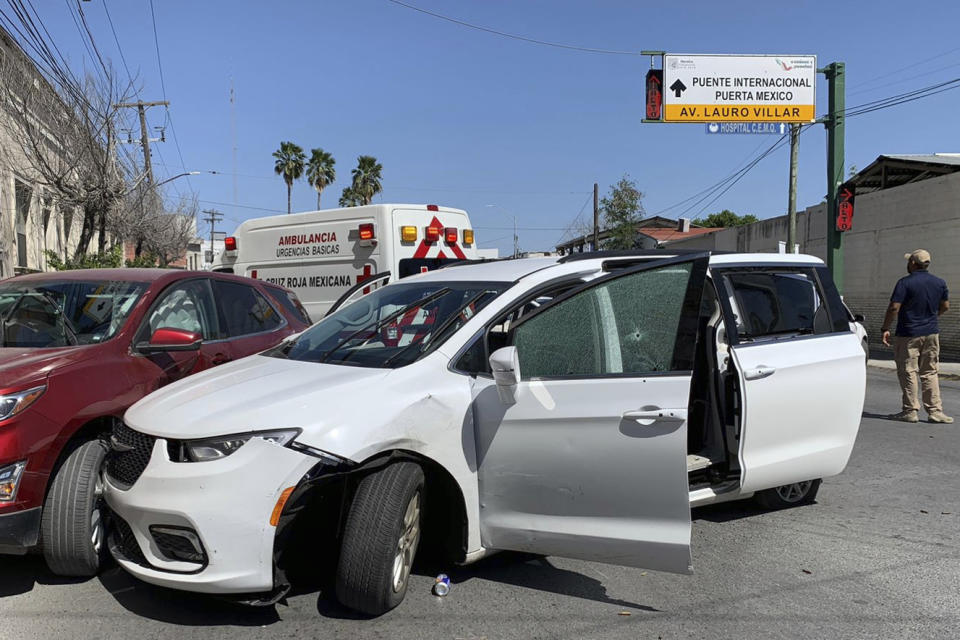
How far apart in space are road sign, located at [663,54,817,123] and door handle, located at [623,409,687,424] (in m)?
15.1

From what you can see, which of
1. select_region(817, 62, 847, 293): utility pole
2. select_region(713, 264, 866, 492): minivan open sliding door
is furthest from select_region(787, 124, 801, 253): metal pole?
select_region(713, 264, 866, 492): minivan open sliding door

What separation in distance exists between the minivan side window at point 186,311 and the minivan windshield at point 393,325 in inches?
36.7

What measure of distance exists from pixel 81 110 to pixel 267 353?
14.9m

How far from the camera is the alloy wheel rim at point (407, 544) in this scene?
3.27 metres

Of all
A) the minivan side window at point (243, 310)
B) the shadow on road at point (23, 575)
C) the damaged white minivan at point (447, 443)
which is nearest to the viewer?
the damaged white minivan at point (447, 443)

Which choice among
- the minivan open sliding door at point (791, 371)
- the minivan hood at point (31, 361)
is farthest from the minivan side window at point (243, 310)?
the minivan open sliding door at point (791, 371)

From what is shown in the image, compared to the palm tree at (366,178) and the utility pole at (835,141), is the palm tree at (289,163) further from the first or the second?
the utility pole at (835,141)

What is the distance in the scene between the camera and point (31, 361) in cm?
376

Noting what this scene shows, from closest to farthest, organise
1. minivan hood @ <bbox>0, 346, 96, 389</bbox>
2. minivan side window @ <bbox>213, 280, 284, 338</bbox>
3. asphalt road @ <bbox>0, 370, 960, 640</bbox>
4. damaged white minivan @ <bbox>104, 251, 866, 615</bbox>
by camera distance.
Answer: damaged white minivan @ <bbox>104, 251, 866, 615</bbox> < asphalt road @ <bbox>0, 370, 960, 640</bbox> < minivan hood @ <bbox>0, 346, 96, 389</bbox> < minivan side window @ <bbox>213, 280, 284, 338</bbox>

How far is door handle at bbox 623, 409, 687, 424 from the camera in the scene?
10.8ft

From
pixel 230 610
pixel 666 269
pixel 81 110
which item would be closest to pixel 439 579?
pixel 230 610

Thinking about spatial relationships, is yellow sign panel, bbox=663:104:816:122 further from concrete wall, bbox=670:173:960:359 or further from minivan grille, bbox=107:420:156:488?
minivan grille, bbox=107:420:156:488

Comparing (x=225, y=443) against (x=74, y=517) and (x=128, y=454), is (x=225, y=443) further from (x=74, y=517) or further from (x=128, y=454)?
(x=74, y=517)

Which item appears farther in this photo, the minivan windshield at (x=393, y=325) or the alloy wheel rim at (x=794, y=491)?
the alloy wheel rim at (x=794, y=491)
